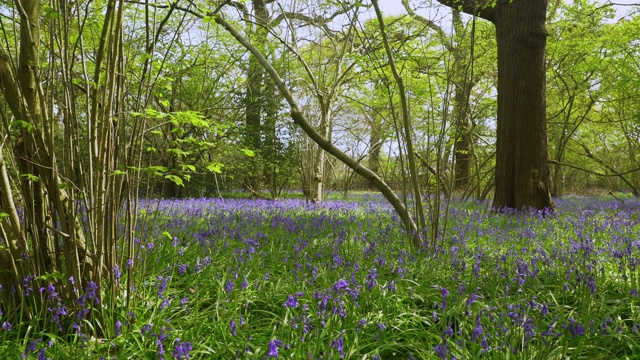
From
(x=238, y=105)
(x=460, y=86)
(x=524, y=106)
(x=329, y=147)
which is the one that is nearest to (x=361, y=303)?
(x=329, y=147)

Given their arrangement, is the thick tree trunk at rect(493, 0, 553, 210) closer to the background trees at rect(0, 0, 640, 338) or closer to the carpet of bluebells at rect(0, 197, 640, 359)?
the background trees at rect(0, 0, 640, 338)

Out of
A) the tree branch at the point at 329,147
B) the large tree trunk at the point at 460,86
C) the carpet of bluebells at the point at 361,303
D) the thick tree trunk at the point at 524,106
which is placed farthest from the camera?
the thick tree trunk at the point at 524,106

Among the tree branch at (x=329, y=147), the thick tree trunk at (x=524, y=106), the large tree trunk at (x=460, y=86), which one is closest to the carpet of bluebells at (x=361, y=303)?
the tree branch at (x=329, y=147)

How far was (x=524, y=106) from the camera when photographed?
766cm

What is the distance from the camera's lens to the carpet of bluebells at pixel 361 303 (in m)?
2.29

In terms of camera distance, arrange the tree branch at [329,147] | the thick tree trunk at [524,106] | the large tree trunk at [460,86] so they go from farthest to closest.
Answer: the thick tree trunk at [524,106], the tree branch at [329,147], the large tree trunk at [460,86]

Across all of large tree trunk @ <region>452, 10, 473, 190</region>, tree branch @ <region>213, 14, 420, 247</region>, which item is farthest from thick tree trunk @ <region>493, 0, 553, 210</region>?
tree branch @ <region>213, 14, 420, 247</region>

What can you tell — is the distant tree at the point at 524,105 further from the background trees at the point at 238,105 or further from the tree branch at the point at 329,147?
the tree branch at the point at 329,147

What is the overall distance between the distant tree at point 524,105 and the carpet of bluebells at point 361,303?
7.07 ft

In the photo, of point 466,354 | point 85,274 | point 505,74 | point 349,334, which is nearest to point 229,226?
point 85,274

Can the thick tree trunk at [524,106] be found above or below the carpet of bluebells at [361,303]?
above

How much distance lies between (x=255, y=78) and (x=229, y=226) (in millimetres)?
9872

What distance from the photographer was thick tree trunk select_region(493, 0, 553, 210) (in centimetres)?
754

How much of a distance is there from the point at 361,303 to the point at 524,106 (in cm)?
611
